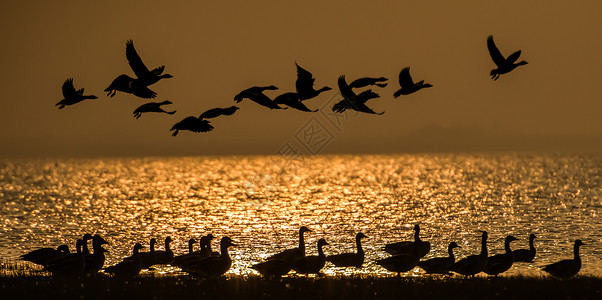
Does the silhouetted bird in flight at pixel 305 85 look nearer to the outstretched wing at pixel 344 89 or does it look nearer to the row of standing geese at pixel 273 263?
the outstretched wing at pixel 344 89

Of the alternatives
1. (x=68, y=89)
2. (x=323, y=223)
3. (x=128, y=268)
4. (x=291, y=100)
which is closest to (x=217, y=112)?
(x=291, y=100)

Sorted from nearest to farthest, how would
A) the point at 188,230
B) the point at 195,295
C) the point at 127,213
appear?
the point at 195,295 < the point at 188,230 < the point at 127,213

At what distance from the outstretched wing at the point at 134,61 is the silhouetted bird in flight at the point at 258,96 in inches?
112

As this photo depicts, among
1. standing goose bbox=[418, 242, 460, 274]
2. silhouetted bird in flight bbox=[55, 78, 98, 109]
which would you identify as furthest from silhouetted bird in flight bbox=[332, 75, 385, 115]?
standing goose bbox=[418, 242, 460, 274]

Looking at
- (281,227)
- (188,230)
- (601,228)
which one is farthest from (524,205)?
(188,230)

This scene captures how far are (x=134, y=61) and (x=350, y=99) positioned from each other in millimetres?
6117

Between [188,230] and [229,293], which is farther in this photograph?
[188,230]

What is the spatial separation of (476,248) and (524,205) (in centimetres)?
4931

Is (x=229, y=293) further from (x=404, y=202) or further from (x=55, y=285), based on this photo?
(x=404, y=202)

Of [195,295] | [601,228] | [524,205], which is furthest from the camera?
[524,205]

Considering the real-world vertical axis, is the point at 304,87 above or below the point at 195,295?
above

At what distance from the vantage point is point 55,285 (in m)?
22.3

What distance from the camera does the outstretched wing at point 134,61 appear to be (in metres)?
21.1

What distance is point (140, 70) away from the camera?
21141 millimetres
